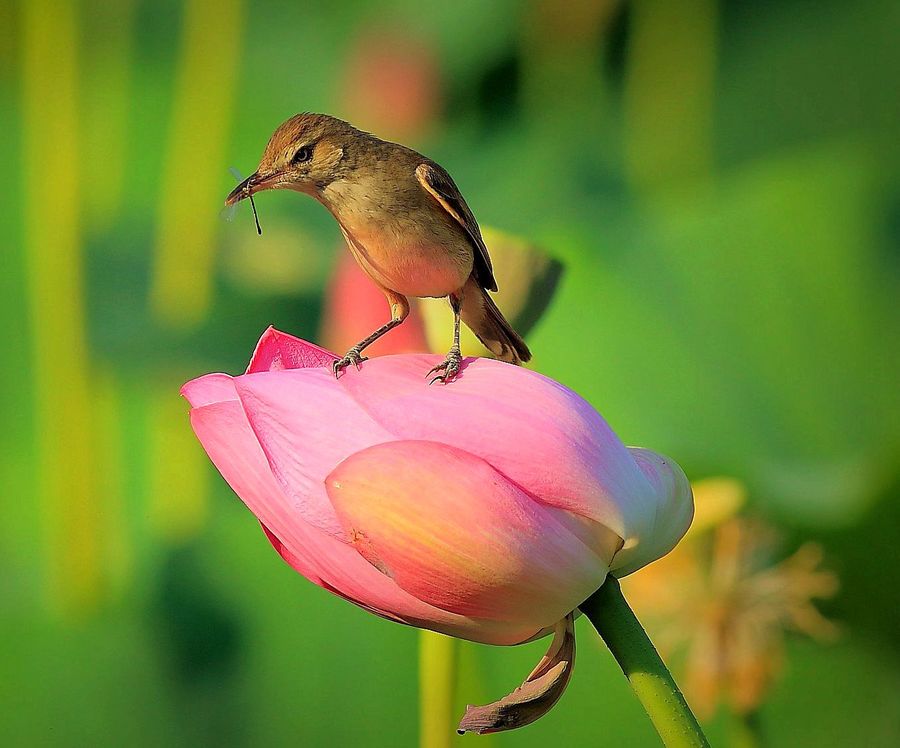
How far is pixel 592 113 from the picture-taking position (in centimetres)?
56

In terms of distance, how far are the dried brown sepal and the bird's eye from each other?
145mm

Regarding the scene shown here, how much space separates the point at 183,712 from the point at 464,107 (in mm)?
361

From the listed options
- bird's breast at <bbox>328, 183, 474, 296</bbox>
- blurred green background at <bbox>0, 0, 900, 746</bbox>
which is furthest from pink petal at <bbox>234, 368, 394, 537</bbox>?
blurred green background at <bbox>0, 0, 900, 746</bbox>

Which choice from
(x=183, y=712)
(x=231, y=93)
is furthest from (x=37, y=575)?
(x=231, y=93)

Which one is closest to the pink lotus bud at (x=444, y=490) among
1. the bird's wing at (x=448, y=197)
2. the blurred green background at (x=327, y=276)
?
the bird's wing at (x=448, y=197)

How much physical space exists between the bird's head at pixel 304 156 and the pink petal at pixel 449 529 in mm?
108

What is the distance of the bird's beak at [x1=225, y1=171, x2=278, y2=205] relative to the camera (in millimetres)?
242

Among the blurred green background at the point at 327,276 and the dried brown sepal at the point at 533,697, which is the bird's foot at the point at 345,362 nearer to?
the dried brown sepal at the point at 533,697

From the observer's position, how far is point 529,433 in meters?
0.18

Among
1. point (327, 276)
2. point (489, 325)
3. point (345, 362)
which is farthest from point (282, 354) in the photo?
point (327, 276)

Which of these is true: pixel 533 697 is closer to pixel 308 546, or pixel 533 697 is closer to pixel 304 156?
pixel 308 546

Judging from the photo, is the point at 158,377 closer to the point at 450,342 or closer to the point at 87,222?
the point at 87,222

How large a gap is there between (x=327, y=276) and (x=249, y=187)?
294 millimetres

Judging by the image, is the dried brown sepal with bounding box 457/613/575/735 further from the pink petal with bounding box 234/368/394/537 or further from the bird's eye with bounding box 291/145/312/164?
the bird's eye with bounding box 291/145/312/164
